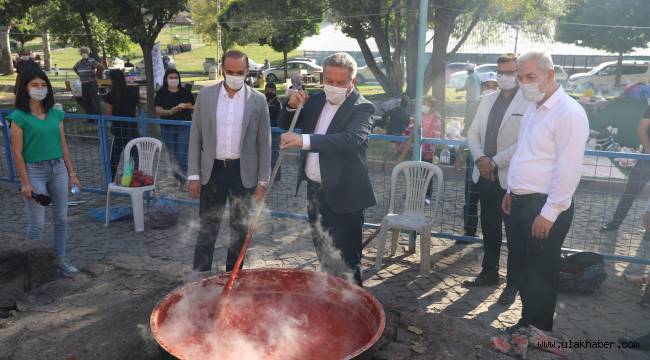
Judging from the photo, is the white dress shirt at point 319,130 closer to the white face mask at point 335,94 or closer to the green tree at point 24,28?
the white face mask at point 335,94

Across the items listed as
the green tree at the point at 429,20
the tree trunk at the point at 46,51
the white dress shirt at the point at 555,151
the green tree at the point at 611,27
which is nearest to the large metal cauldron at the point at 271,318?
the white dress shirt at the point at 555,151

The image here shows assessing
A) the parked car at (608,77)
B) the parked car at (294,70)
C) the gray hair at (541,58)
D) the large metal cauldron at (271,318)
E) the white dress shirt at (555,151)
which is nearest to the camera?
the large metal cauldron at (271,318)

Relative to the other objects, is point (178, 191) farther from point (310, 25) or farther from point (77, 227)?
point (310, 25)

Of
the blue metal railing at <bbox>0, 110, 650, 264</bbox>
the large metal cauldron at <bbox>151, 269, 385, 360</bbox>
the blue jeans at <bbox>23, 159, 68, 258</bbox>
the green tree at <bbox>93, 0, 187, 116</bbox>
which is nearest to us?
the large metal cauldron at <bbox>151, 269, 385, 360</bbox>

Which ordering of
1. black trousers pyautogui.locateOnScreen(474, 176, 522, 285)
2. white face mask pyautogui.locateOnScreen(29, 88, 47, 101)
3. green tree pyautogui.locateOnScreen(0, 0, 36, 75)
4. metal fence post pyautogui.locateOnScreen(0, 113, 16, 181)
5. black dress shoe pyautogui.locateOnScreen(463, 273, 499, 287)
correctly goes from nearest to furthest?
1. white face mask pyautogui.locateOnScreen(29, 88, 47, 101)
2. black trousers pyautogui.locateOnScreen(474, 176, 522, 285)
3. black dress shoe pyautogui.locateOnScreen(463, 273, 499, 287)
4. metal fence post pyautogui.locateOnScreen(0, 113, 16, 181)
5. green tree pyautogui.locateOnScreen(0, 0, 36, 75)

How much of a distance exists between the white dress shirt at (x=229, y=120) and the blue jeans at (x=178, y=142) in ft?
11.5

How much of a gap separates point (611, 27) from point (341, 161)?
1086 inches

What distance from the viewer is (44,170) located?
16.2ft

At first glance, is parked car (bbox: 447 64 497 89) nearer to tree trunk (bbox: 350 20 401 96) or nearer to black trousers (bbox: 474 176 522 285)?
tree trunk (bbox: 350 20 401 96)

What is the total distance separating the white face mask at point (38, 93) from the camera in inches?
187

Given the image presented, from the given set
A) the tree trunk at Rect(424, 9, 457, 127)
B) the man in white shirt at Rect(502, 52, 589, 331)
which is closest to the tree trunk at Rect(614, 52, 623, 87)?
the tree trunk at Rect(424, 9, 457, 127)

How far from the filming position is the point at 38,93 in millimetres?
4770

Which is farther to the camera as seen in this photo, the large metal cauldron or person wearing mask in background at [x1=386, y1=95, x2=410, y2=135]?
person wearing mask in background at [x1=386, y1=95, x2=410, y2=135]

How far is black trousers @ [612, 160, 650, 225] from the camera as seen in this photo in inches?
257
